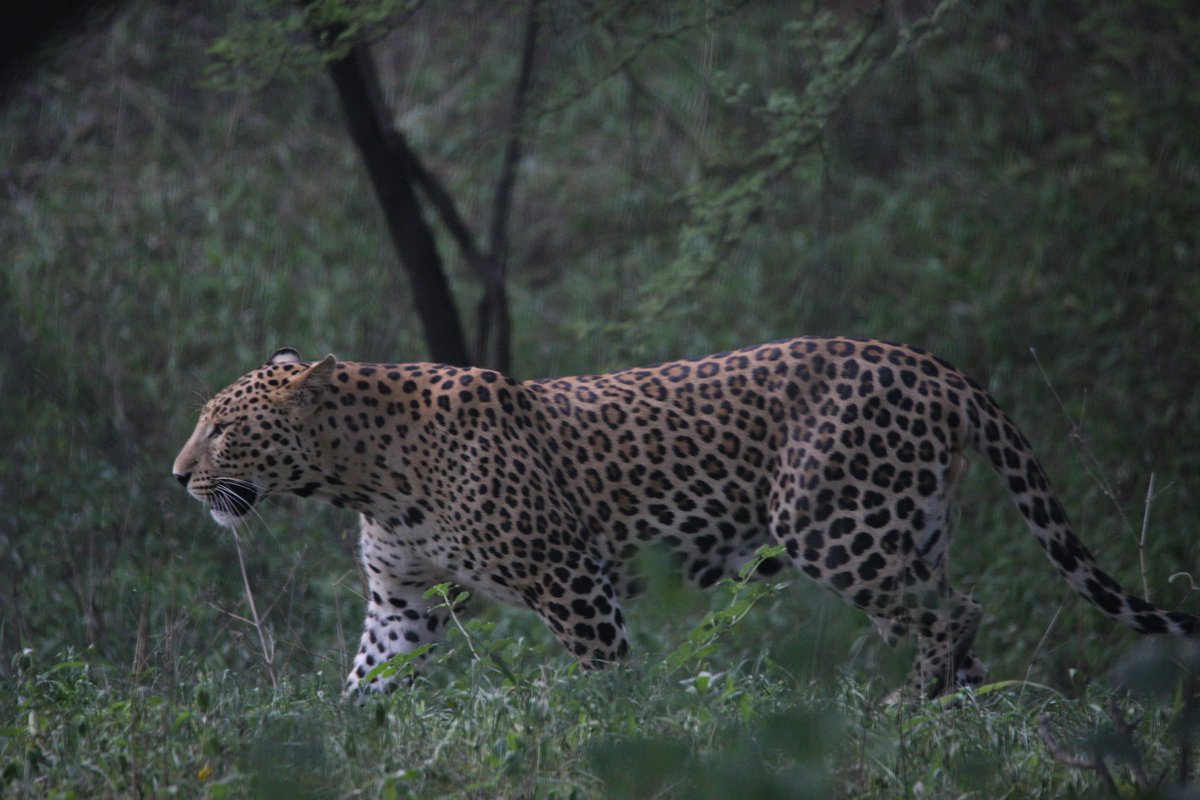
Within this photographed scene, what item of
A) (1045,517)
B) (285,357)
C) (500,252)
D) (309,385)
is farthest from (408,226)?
(1045,517)

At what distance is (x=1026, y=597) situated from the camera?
8789 millimetres

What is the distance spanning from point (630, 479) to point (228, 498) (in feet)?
5.20

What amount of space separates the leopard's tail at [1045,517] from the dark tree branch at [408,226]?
379cm

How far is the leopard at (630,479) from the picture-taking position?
546cm

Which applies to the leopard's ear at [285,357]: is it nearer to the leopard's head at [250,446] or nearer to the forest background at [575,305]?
the leopard's head at [250,446]

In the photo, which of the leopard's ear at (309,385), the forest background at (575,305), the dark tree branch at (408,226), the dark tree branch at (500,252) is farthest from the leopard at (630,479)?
the dark tree branch at (500,252)

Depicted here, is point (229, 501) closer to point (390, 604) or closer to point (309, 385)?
point (309, 385)

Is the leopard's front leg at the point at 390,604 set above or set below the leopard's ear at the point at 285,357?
below

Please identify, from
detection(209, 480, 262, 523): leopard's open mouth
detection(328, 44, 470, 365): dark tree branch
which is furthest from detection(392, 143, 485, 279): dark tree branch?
detection(209, 480, 262, 523): leopard's open mouth

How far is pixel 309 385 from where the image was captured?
5605mm

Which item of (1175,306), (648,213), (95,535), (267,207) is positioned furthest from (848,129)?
(95,535)

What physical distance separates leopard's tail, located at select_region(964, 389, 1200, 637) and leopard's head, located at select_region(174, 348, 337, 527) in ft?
8.58

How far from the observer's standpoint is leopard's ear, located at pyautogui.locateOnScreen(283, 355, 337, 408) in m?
5.58

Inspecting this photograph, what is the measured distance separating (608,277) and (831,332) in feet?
8.10
